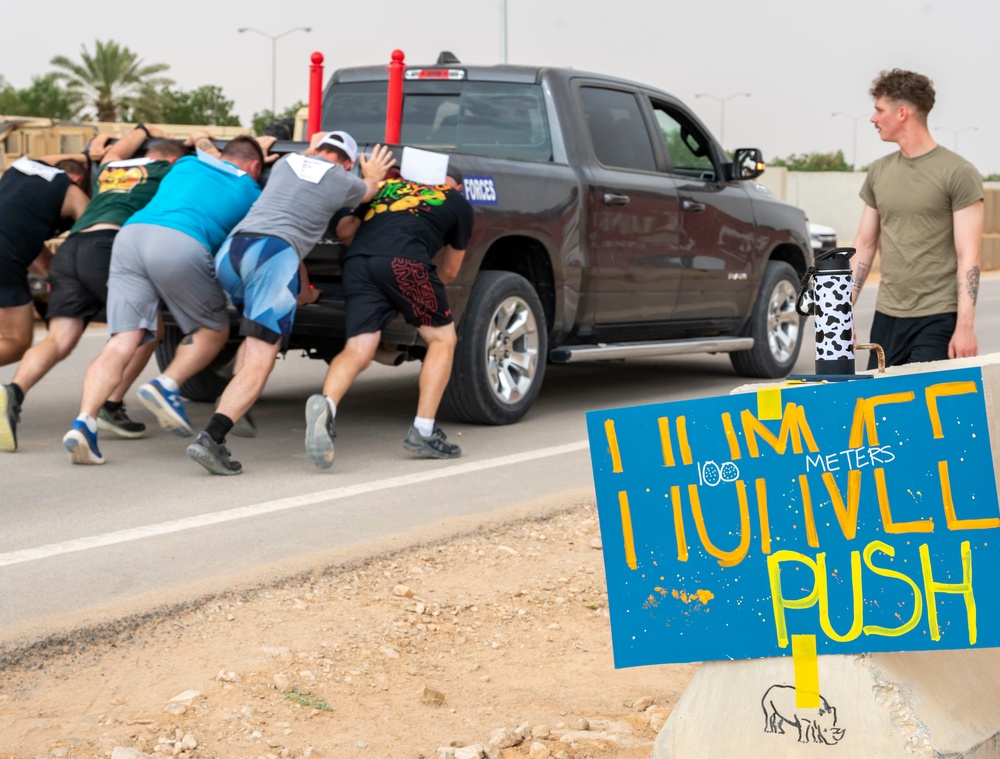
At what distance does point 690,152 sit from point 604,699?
642 cm

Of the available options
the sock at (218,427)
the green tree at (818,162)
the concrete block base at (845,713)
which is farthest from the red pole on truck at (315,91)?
the green tree at (818,162)

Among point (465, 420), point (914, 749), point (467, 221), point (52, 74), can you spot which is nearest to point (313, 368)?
point (465, 420)

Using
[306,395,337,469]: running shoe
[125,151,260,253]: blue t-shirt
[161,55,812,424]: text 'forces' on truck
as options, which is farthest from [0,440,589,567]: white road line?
[125,151,260,253]: blue t-shirt

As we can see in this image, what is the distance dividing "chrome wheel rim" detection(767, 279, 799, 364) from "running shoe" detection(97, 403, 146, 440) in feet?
15.5

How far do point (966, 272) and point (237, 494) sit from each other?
3.33 metres

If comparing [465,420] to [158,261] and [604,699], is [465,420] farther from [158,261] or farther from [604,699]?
[604,699]

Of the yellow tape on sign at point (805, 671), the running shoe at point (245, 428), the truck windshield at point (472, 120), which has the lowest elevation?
the running shoe at point (245, 428)

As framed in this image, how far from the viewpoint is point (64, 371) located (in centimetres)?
1087

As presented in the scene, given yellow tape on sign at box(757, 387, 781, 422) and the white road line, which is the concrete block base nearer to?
yellow tape on sign at box(757, 387, 781, 422)

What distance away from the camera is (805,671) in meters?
3.01

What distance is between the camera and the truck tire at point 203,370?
912 cm

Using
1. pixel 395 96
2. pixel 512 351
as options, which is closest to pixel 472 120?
pixel 395 96

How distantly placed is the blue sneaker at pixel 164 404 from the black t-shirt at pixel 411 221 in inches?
45.6

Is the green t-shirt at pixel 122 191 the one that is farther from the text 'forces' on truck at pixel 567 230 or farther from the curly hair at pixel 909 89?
the curly hair at pixel 909 89
